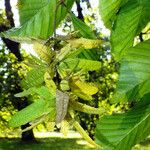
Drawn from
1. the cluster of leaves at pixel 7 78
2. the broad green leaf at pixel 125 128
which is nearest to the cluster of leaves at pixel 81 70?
the broad green leaf at pixel 125 128

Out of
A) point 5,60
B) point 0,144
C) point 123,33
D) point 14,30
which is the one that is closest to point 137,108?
point 123,33

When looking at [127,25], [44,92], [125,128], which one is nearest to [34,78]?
[44,92]

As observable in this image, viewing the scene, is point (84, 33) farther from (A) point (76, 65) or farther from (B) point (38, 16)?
(A) point (76, 65)

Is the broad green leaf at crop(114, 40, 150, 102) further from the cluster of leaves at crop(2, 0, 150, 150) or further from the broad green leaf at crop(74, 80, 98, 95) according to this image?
the broad green leaf at crop(74, 80, 98, 95)

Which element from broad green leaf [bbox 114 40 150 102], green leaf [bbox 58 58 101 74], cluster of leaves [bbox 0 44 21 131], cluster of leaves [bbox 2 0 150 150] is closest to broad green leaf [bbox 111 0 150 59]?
cluster of leaves [bbox 2 0 150 150]

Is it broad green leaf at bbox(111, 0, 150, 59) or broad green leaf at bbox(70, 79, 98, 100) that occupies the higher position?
broad green leaf at bbox(111, 0, 150, 59)

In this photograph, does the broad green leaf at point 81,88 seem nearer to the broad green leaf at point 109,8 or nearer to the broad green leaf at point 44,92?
the broad green leaf at point 44,92

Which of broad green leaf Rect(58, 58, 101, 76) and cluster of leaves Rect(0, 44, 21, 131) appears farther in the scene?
cluster of leaves Rect(0, 44, 21, 131)
